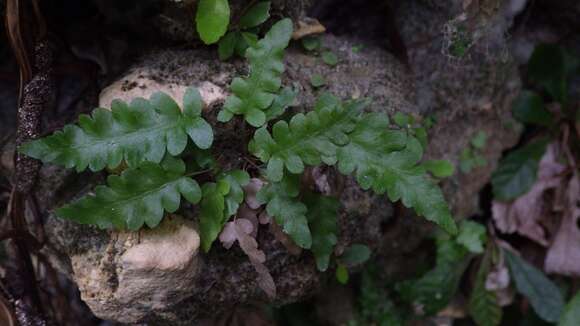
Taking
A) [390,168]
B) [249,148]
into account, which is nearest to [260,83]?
[249,148]

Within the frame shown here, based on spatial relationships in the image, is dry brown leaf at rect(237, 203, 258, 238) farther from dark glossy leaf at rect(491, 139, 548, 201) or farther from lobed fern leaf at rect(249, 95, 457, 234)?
dark glossy leaf at rect(491, 139, 548, 201)

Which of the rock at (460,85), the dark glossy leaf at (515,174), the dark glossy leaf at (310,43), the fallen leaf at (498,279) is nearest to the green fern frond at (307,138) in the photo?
the dark glossy leaf at (310,43)

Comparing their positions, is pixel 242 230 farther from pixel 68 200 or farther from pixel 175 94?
pixel 68 200

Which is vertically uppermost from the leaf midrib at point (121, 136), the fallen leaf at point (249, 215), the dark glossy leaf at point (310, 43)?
the dark glossy leaf at point (310, 43)

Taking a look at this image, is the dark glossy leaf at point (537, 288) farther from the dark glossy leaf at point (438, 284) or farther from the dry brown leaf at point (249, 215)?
the dry brown leaf at point (249, 215)

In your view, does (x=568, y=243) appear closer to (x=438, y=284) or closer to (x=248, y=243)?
(x=438, y=284)

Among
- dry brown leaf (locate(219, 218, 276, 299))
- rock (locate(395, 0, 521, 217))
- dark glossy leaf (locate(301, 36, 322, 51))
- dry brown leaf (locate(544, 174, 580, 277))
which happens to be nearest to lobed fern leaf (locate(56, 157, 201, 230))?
dry brown leaf (locate(219, 218, 276, 299))

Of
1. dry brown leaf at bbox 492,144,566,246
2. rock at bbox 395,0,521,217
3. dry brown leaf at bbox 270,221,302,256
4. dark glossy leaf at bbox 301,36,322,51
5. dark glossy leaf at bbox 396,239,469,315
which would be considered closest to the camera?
dry brown leaf at bbox 270,221,302,256
